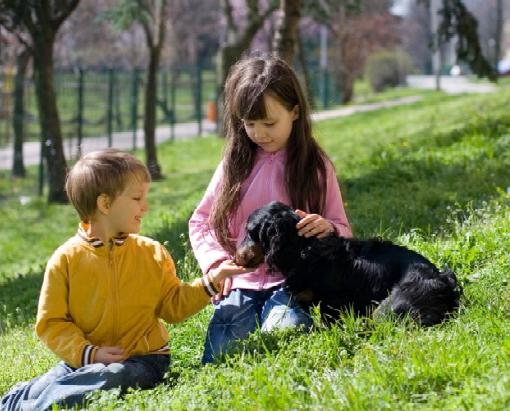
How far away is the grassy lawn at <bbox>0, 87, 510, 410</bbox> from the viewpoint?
3.79m

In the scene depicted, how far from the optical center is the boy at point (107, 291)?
15.5 feet

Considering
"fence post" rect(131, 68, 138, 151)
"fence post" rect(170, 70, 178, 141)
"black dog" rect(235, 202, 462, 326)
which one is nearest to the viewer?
"black dog" rect(235, 202, 462, 326)

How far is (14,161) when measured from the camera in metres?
19.9

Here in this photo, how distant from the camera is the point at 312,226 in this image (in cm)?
493

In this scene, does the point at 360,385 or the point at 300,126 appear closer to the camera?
the point at 360,385

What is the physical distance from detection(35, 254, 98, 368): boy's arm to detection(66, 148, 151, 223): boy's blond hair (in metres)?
0.30

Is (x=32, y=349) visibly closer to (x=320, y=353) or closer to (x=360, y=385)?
(x=320, y=353)

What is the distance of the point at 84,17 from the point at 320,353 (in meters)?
34.6

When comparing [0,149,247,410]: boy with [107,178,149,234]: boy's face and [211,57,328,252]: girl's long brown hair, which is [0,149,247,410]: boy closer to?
[107,178,149,234]: boy's face

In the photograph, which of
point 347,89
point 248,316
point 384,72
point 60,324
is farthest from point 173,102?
point 384,72

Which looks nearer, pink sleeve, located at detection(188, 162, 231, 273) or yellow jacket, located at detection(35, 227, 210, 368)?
yellow jacket, located at detection(35, 227, 210, 368)

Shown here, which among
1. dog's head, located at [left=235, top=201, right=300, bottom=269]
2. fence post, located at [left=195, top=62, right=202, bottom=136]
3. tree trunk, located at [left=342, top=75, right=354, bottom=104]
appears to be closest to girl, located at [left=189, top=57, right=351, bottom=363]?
dog's head, located at [left=235, top=201, right=300, bottom=269]

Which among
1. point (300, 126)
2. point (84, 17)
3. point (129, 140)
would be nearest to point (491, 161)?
point (300, 126)

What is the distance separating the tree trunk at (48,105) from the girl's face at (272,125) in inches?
425
